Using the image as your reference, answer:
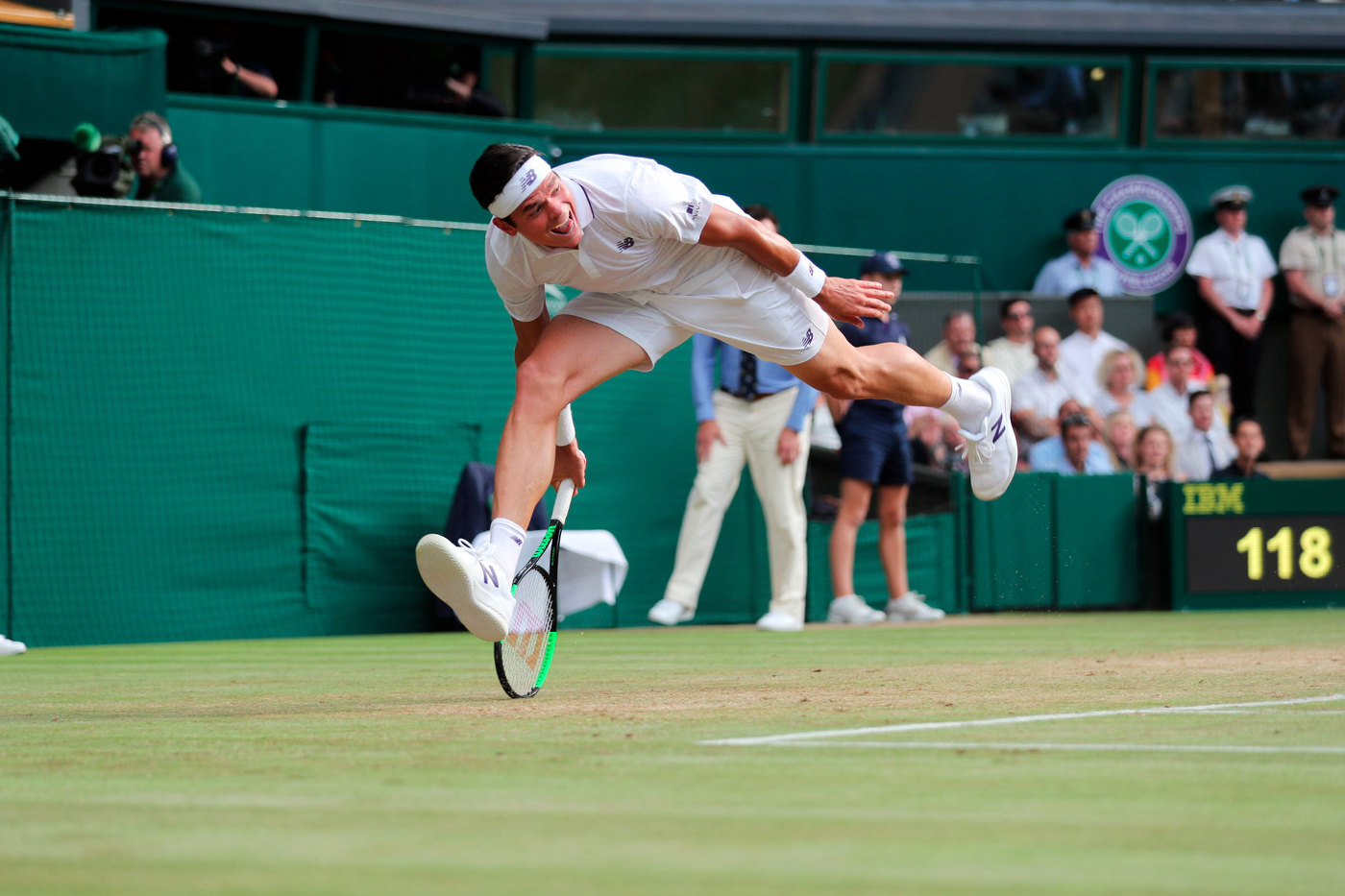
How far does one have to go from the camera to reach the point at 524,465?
563cm

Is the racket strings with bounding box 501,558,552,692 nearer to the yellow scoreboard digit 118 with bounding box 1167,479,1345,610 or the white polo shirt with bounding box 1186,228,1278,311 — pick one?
the yellow scoreboard digit 118 with bounding box 1167,479,1345,610

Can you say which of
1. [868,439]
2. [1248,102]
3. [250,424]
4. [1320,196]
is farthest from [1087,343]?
[250,424]

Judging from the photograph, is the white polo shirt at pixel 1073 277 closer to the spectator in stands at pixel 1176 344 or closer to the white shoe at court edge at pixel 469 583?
the spectator in stands at pixel 1176 344

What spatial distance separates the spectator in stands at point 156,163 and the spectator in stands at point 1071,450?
6.54 meters

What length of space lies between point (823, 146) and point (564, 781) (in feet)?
44.4

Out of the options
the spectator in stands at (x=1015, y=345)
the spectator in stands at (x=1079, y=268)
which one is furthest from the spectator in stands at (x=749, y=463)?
the spectator in stands at (x=1079, y=268)

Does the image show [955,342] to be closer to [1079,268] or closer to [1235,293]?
[1079,268]

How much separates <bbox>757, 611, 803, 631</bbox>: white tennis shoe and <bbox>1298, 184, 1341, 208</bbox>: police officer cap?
292 inches

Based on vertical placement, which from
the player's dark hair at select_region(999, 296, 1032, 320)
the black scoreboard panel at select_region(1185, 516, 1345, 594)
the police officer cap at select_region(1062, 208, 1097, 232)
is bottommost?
the black scoreboard panel at select_region(1185, 516, 1345, 594)

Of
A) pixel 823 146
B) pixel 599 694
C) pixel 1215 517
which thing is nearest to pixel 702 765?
pixel 599 694

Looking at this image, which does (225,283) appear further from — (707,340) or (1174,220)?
(1174,220)

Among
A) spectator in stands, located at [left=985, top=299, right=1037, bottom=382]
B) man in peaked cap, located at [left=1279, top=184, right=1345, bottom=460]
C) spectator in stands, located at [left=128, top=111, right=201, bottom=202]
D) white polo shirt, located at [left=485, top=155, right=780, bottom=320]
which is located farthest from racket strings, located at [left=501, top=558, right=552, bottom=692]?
man in peaked cap, located at [left=1279, top=184, right=1345, bottom=460]

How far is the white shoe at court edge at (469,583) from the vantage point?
5.10 metres

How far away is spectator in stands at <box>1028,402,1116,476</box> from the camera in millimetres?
13664
